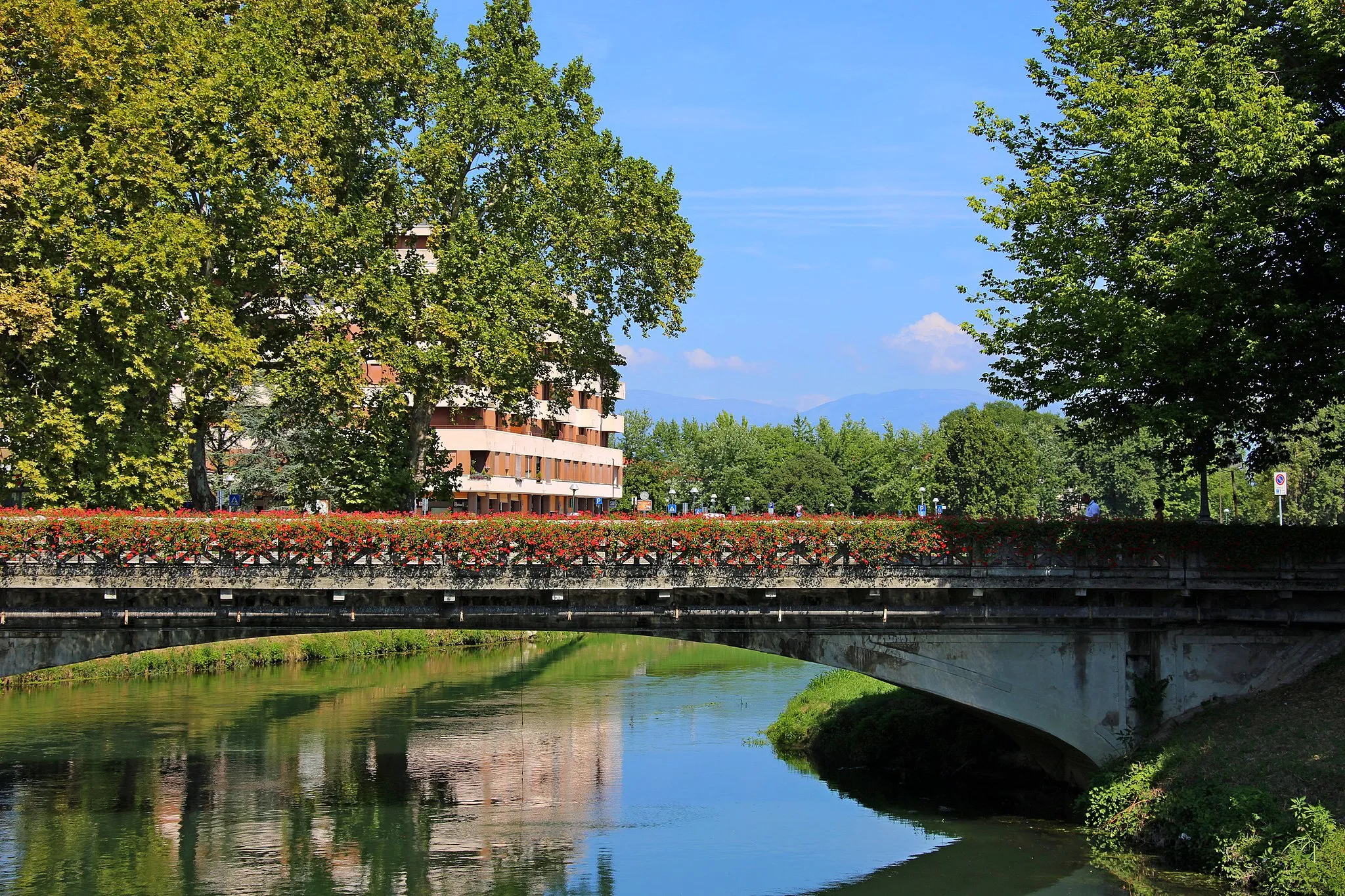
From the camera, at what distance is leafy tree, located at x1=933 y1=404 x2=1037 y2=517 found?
102m

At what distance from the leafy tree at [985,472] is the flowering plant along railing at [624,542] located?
240 ft

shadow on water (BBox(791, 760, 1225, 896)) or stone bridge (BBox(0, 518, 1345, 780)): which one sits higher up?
stone bridge (BBox(0, 518, 1345, 780))

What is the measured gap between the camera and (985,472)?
335 feet

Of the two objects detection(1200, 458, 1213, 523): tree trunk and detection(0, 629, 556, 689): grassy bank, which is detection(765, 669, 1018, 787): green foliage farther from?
detection(0, 629, 556, 689): grassy bank

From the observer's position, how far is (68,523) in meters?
27.0

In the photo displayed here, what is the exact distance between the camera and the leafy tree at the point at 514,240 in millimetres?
38562

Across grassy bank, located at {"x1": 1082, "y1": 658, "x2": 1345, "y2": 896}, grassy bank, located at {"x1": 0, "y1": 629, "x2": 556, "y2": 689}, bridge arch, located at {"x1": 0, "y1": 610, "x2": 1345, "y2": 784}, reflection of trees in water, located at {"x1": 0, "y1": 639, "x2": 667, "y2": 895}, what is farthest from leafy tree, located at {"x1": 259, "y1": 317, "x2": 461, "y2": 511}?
grassy bank, located at {"x1": 1082, "y1": 658, "x2": 1345, "y2": 896}

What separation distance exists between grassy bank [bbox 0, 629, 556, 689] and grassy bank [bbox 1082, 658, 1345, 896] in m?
25.2

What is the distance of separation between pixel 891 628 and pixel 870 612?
60 cm

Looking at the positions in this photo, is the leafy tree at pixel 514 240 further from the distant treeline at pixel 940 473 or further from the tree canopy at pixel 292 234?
the distant treeline at pixel 940 473

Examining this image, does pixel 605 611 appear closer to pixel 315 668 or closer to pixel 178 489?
pixel 178 489

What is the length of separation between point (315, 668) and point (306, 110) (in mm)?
26296

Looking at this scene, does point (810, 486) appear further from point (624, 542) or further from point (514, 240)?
point (624, 542)

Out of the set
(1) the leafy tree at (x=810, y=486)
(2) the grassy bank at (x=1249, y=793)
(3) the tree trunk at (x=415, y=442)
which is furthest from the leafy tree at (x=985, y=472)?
(2) the grassy bank at (x=1249, y=793)
